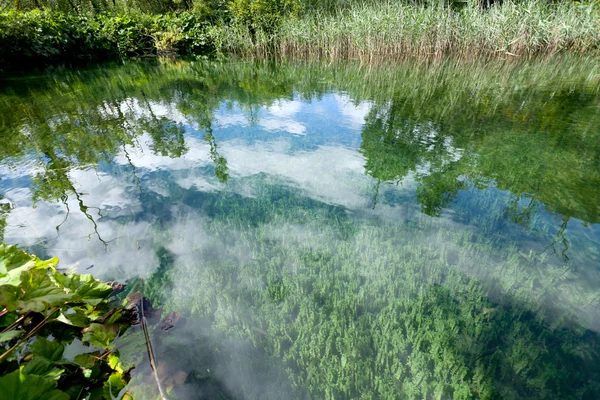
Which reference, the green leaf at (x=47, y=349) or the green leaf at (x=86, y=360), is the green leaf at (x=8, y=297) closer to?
the green leaf at (x=47, y=349)

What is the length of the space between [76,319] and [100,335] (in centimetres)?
16

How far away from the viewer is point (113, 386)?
1.23 m

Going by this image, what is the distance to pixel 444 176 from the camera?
3.11m

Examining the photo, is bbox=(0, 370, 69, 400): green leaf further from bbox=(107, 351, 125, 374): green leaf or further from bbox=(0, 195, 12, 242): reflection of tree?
bbox=(0, 195, 12, 242): reflection of tree

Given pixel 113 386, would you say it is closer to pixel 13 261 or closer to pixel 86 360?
pixel 86 360

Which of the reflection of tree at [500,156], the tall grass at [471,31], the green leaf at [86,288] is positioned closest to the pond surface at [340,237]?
the reflection of tree at [500,156]

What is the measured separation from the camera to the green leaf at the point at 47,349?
1.11m

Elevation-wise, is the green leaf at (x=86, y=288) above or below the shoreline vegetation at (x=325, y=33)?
below

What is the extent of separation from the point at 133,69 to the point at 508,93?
12928 mm

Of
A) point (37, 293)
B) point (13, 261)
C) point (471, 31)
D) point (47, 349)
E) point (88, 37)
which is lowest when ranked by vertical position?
point (47, 349)

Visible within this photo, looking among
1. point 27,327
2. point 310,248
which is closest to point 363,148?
point 310,248

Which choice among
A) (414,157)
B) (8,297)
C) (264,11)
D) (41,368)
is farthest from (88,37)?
(41,368)

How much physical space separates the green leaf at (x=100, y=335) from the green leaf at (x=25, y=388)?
0.47 metres

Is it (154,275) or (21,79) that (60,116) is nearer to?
(154,275)
